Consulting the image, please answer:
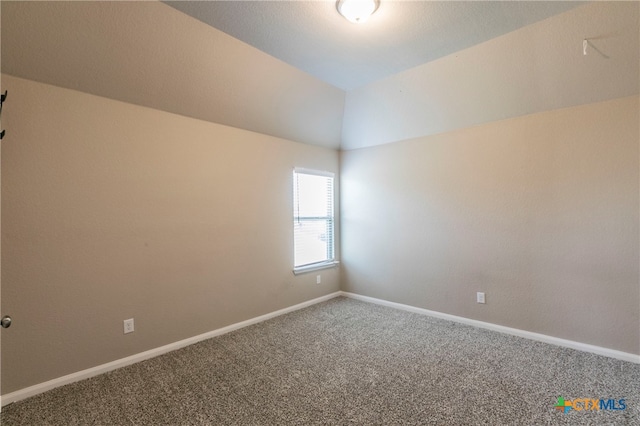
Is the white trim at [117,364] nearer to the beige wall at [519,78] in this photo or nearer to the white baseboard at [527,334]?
the white baseboard at [527,334]

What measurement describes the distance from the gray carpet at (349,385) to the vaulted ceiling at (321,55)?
7.28 feet

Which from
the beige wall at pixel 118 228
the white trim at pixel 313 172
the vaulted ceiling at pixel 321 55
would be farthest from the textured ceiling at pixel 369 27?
the white trim at pixel 313 172

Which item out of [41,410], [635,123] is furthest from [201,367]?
[635,123]

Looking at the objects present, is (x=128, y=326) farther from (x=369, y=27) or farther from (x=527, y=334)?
(x=527, y=334)

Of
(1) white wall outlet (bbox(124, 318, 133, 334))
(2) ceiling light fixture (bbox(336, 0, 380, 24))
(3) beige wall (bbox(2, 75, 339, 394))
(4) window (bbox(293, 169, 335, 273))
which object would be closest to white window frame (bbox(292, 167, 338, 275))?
(4) window (bbox(293, 169, 335, 273))

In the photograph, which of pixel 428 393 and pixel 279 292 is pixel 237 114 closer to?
pixel 279 292

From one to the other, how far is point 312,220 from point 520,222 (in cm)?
239

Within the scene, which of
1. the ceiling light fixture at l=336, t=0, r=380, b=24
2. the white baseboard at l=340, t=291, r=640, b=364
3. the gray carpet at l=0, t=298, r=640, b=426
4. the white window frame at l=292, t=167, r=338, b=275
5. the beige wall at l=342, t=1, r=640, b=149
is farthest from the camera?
the white window frame at l=292, t=167, r=338, b=275

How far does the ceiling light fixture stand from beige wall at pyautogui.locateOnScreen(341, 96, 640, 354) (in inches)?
73.3

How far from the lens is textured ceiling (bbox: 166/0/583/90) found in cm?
209

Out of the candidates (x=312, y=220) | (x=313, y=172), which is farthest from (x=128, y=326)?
(x=313, y=172)

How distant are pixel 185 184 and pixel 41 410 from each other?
189 centimetres

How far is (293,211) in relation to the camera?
12.8ft

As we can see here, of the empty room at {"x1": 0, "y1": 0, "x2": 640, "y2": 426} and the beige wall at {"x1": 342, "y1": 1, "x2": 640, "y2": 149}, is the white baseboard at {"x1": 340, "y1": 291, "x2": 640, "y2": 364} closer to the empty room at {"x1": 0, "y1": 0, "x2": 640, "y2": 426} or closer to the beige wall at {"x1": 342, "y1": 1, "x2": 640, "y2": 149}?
the empty room at {"x1": 0, "y1": 0, "x2": 640, "y2": 426}
